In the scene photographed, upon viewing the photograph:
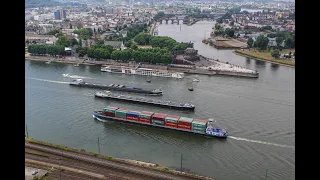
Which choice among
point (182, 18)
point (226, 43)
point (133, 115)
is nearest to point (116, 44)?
point (226, 43)

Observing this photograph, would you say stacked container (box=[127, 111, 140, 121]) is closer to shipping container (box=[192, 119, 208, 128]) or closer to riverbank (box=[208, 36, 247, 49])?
shipping container (box=[192, 119, 208, 128])

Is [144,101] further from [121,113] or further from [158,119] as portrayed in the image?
[158,119]

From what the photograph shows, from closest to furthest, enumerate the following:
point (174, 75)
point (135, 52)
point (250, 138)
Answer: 1. point (250, 138)
2. point (174, 75)
3. point (135, 52)

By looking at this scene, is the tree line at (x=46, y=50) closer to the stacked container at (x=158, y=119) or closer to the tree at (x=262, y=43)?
the tree at (x=262, y=43)

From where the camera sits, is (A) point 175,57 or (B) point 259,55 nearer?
(A) point 175,57

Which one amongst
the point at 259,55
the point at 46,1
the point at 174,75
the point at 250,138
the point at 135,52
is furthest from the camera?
the point at 46,1
